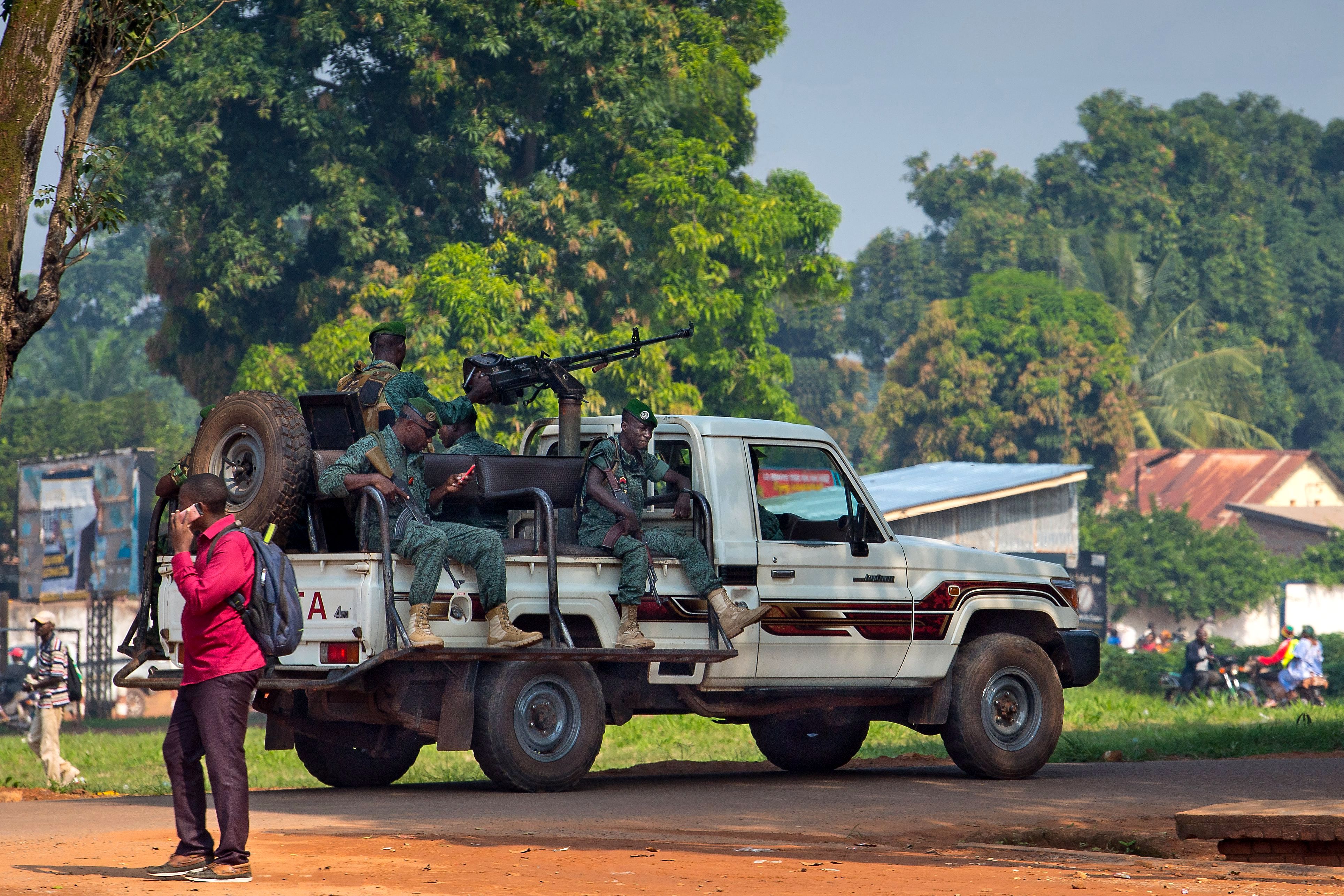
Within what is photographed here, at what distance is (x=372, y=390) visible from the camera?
1094cm

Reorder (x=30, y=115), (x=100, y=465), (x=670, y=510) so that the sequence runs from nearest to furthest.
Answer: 1. (x=30, y=115)
2. (x=670, y=510)
3. (x=100, y=465)

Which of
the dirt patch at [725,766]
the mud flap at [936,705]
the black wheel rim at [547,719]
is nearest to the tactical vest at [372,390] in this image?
the black wheel rim at [547,719]

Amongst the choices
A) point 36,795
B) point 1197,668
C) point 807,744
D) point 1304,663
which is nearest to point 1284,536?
point 1197,668

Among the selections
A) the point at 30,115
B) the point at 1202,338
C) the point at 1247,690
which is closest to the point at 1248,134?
the point at 1202,338

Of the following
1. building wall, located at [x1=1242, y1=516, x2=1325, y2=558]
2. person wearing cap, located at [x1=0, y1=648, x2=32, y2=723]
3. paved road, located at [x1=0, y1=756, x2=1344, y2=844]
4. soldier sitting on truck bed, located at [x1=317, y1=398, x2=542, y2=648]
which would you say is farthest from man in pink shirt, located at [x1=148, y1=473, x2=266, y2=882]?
building wall, located at [x1=1242, y1=516, x2=1325, y2=558]

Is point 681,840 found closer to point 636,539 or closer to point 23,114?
point 636,539

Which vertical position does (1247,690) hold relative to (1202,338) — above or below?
below

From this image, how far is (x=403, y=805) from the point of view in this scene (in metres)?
10.1

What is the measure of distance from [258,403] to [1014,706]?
18.9 ft

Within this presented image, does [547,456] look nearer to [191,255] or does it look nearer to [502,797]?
[502,797]

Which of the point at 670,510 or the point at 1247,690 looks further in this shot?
the point at 1247,690

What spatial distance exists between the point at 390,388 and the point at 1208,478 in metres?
49.0

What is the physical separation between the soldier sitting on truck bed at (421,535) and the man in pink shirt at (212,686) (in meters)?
2.70

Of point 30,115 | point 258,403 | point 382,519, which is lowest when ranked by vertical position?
point 382,519
